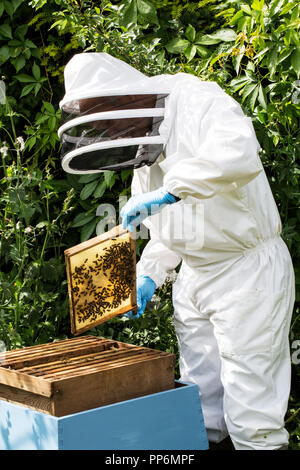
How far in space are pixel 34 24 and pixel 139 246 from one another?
1685mm

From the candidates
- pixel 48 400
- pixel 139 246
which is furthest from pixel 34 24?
pixel 48 400

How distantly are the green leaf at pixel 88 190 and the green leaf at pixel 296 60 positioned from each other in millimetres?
1382

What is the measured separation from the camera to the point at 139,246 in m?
3.86

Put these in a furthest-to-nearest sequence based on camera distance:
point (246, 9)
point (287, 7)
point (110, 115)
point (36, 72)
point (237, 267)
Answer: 1. point (36, 72)
2. point (246, 9)
3. point (287, 7)
4. point (237, 267)
5. point (110, 115)

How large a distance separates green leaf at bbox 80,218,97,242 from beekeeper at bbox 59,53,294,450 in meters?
1.16

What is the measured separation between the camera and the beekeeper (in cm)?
244

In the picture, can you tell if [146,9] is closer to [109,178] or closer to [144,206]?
[109,178]

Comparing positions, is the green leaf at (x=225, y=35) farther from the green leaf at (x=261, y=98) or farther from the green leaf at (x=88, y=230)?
the green leaf at (x=88, y=230)

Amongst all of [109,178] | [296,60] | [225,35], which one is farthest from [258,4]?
[109,178]

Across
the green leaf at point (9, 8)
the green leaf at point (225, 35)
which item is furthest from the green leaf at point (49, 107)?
the green leaf at point (225, 35)

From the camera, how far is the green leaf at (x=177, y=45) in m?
3.55

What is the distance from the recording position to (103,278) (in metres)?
2.58

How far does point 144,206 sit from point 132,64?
1.21 metres
